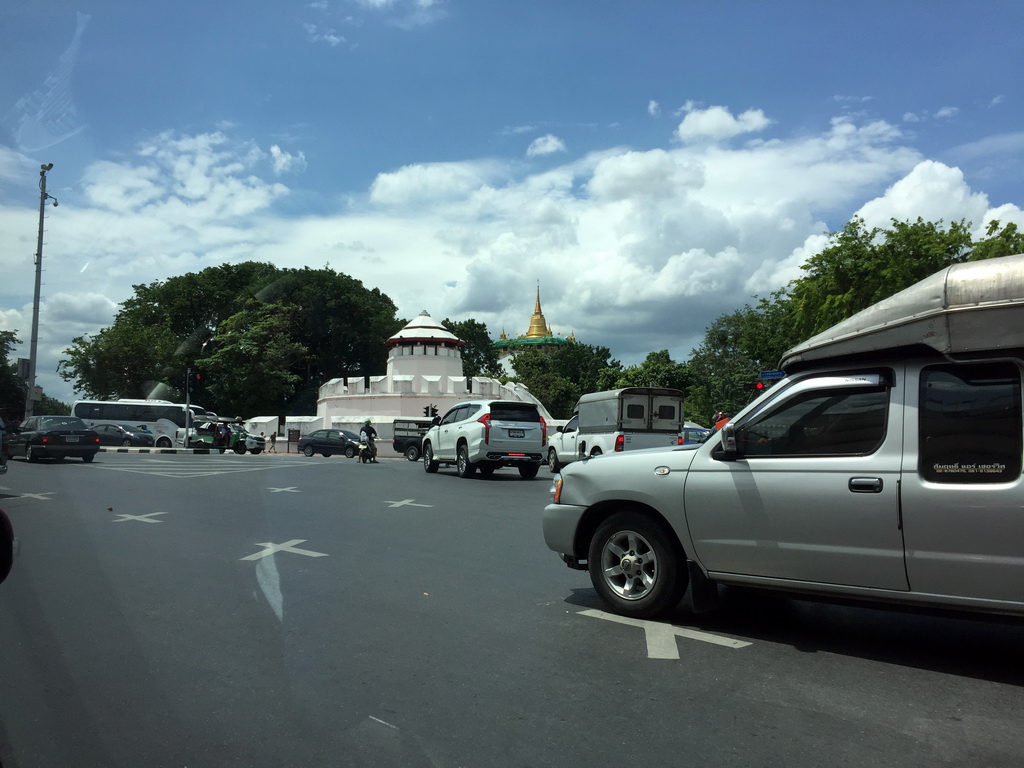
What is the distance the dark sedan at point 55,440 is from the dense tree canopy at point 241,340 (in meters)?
34.7

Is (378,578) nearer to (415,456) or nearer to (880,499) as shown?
(880,499)

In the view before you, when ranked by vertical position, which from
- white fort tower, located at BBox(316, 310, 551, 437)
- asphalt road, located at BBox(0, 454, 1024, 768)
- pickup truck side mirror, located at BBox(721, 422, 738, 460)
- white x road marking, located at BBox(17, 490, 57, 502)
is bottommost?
asphalt road, located at BBox(0, 454, 1024, 768)

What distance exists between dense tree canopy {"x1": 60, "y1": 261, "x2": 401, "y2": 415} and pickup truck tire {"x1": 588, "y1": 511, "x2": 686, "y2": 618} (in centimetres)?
5677

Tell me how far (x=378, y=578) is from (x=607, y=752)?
13.0 feet

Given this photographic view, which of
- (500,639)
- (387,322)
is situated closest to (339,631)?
(500,639)

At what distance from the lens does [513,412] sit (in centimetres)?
1973

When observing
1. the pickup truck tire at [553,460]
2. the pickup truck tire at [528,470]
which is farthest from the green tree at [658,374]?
the pickup truck tire at [528,470]

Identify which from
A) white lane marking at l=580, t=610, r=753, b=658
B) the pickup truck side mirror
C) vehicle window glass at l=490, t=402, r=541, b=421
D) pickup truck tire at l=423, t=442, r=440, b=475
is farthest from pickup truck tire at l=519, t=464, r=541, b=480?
the pickup truck side mirror

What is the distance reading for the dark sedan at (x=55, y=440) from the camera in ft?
79.0

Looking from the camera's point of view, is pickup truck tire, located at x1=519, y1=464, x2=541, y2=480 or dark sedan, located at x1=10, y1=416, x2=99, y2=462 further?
dark sedan, located at x1=10, y1=416, x2=99, y2=462

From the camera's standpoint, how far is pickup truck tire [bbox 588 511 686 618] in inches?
222

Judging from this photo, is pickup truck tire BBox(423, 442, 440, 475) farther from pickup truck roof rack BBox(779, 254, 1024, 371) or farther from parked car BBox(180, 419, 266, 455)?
parked car BBox(180, 419, 266, 455)

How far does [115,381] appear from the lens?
2451 inches

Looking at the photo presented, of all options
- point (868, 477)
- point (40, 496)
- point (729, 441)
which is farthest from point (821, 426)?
point (40, 496)
